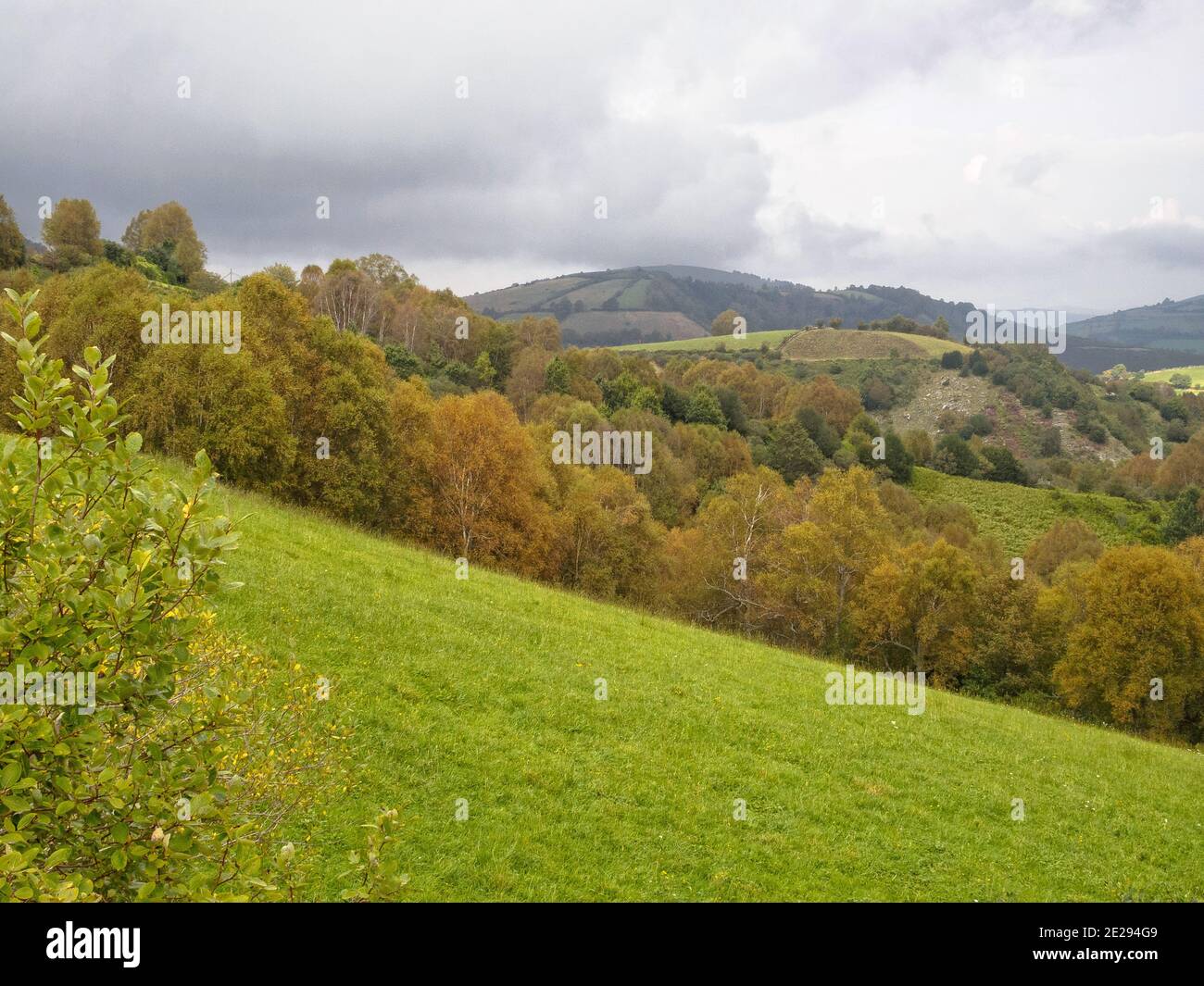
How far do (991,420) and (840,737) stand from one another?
7353 inches

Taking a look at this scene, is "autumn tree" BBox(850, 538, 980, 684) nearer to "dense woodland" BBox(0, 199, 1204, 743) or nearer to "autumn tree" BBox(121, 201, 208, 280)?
"dense woodland" BBox(0, 199, 1204, 743)

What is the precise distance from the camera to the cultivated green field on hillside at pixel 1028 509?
347 feet

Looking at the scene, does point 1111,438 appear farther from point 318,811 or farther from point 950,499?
point 318,811

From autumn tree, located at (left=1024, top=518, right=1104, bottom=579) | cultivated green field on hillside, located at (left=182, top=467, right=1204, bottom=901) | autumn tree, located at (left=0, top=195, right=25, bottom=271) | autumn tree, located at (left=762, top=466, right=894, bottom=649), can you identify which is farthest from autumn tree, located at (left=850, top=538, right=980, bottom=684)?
autumn tree, located at (left=0, top=195, right=25, bottom=271)

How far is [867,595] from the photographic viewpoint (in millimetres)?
52625

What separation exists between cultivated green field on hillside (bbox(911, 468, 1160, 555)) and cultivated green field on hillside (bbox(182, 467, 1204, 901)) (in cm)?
9027

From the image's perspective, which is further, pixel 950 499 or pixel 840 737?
pixel 950 499

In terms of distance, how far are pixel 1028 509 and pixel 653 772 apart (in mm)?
119402

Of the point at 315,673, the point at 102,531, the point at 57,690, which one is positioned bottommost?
the point at 315,673

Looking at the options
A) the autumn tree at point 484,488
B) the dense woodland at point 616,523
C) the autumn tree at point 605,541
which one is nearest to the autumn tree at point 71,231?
the dense woodland at point 616,523

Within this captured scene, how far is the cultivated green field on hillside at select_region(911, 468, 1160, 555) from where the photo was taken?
347ft

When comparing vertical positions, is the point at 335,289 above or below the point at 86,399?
above

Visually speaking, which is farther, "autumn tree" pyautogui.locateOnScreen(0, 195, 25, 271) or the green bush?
"autumn tree" pyautogui.locateOnScreen(0, 195, 25, 271)
